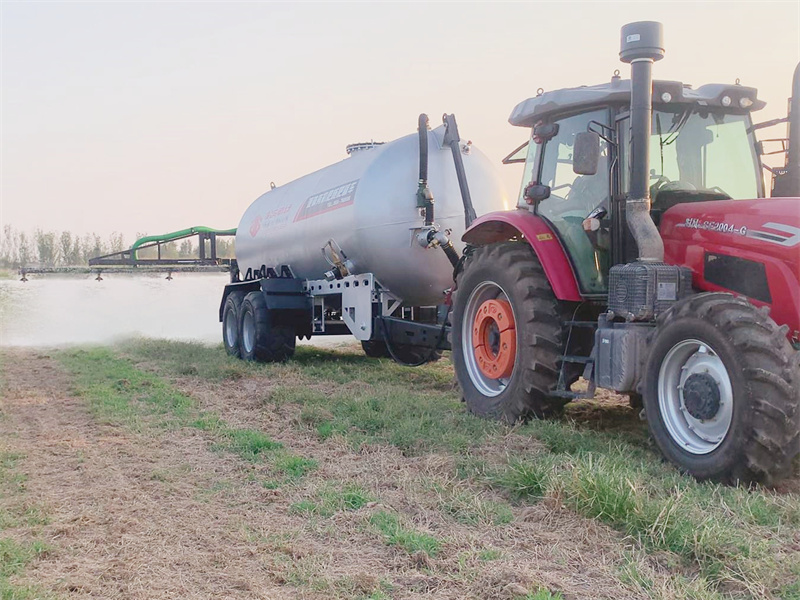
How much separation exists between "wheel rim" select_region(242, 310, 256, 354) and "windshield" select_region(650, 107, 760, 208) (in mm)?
7513

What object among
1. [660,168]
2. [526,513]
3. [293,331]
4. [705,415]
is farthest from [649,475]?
[293,331]

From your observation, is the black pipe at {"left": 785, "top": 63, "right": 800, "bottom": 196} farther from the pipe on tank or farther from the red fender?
the red fender

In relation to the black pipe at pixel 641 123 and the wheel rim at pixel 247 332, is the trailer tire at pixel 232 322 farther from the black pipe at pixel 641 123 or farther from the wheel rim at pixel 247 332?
A: the black pipe at pixel 641 123

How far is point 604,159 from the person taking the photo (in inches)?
226

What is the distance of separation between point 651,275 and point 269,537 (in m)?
2.95

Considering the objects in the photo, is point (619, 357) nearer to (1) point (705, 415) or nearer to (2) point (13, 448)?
(1) point (705, 415)

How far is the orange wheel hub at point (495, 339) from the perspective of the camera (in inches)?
252

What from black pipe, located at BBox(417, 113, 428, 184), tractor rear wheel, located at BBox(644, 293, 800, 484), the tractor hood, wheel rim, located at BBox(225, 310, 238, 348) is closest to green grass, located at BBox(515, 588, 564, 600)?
tractor rear wheel, located at BBox(644, 293, 800, 484)

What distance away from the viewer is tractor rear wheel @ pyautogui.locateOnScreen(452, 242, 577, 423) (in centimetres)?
595

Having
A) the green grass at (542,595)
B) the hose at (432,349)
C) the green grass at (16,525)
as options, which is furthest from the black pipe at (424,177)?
the green grass at (542,595)

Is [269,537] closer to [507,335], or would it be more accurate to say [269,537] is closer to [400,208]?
[507,335]

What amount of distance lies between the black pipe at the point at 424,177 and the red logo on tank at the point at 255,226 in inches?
189

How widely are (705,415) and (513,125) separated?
3179 millimetres

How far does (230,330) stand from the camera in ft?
42.3
